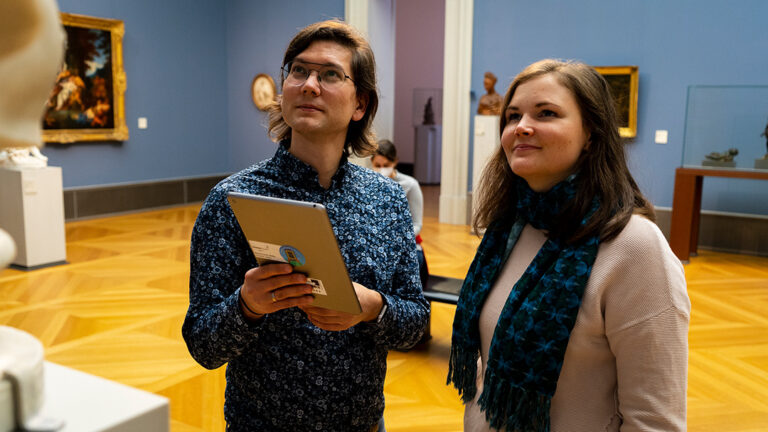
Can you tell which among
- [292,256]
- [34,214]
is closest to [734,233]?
[34,214]

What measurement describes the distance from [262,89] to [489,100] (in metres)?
5.71

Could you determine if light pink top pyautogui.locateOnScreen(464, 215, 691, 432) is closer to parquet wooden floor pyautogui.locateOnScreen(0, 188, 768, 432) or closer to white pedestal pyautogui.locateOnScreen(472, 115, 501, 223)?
parquet wooden floor pyautogui.locateOnScreen(0, 188, 768, 432)

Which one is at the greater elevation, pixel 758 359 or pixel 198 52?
pixel 198 52

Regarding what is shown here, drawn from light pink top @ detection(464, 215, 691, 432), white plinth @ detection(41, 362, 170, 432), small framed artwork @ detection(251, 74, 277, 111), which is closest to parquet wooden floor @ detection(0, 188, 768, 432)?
light pink top @ detection(464, 215, 691, 432)

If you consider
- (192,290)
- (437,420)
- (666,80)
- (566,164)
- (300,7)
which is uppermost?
(300,7)

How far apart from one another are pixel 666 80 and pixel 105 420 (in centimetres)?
1079

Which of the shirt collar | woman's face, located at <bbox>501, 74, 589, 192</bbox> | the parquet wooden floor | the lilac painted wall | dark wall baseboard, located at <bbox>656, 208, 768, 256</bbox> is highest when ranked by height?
the lilac painted wall

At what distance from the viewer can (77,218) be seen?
1212 cm

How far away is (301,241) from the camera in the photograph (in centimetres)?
150

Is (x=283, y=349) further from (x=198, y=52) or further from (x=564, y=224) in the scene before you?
(x=198, y=52)

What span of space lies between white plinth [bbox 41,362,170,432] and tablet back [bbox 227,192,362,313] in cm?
58

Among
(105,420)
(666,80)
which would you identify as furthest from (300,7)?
(105,420)

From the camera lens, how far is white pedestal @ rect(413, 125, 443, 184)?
18469mm

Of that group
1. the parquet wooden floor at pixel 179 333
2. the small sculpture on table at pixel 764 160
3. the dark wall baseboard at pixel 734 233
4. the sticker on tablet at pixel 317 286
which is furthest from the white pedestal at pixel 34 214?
the small sculpture on table at pixel 764 160
